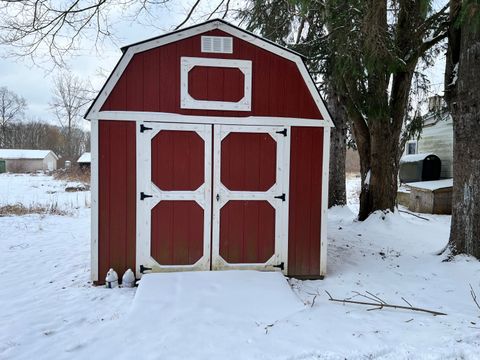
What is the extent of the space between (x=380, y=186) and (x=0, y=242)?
7937 millimetres

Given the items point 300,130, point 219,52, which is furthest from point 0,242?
point 300,130

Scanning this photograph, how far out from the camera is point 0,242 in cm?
665

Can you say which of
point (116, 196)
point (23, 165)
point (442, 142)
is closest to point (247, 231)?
point (116, 196)

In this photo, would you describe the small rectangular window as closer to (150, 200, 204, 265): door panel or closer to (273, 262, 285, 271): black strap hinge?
(273, 262, 285, 271): black strap hinge

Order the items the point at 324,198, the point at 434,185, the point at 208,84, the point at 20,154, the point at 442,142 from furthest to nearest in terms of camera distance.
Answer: the point at 20,154, the point at 442,142, the point at 434,185, the point at 324,198, the point at 208,84

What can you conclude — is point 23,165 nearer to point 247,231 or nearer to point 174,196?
point 174,196

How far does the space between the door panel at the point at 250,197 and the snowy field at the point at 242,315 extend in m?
0.40

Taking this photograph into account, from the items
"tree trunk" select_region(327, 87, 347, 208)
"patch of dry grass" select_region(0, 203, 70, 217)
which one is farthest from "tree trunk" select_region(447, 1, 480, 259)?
"patch of dry grass" select_region(0, 203, 70, 217)

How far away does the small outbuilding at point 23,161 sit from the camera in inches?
1521

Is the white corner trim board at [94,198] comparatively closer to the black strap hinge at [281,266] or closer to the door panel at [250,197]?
the door panel at [250,197]

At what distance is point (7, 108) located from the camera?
47.8 metres

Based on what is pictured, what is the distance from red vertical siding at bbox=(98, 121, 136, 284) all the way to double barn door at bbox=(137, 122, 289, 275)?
0.37 feet

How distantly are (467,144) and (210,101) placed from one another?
3569mm

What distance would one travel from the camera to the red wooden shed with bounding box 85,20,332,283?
14.2 ft
